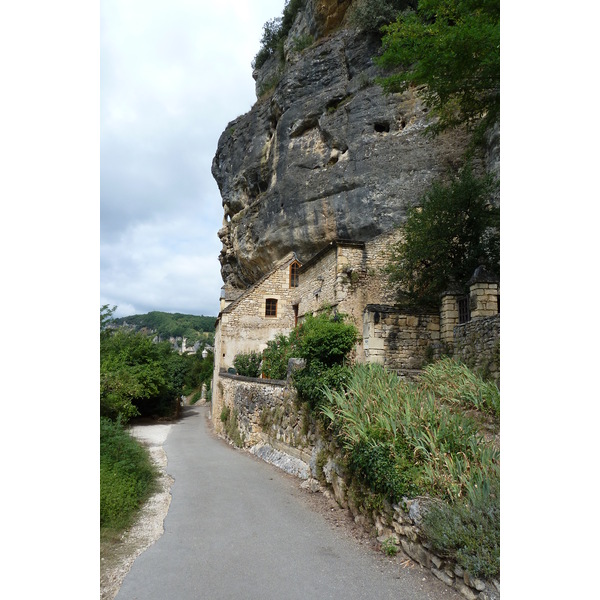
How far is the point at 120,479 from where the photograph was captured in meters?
5.86

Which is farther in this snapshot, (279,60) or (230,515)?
(279,60)

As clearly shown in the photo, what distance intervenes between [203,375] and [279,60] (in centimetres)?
2164

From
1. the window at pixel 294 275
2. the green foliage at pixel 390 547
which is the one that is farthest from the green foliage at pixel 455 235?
the window at pixel 294 275

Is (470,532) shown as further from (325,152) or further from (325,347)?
(325,152)

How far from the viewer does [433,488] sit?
3.93m

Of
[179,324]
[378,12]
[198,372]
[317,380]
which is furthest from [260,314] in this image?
[179,324]

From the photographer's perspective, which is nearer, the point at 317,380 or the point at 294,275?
the point at 317,380

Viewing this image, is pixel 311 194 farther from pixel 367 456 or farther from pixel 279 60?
pixel 367 456

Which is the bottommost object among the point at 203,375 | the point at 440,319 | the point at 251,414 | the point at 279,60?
the point at 203,375

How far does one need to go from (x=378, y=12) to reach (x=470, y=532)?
61.0ft

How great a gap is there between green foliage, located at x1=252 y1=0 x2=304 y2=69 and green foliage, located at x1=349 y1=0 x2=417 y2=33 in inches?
246

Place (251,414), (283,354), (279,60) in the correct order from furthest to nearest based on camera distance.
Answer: (279,60) < (283,354) < (251,414)

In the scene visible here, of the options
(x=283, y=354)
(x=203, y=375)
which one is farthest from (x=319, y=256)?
(x=203, y=375)

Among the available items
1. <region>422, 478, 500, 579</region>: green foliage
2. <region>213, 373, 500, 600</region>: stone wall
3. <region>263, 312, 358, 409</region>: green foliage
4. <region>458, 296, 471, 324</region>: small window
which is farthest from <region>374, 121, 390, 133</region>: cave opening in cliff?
<region>422, 478, 500, 579</region>: green foliage
